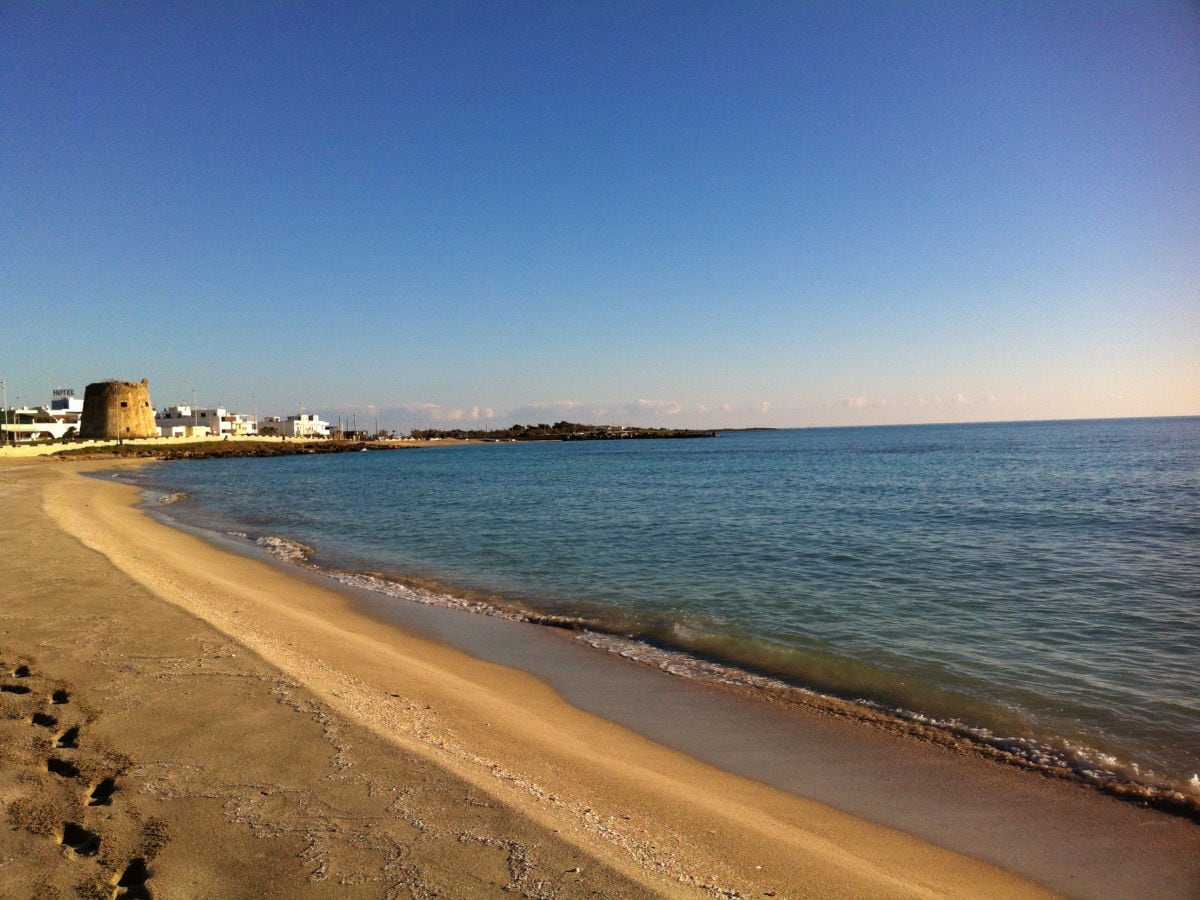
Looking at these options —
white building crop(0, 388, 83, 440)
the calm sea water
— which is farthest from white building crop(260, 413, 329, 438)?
the calm sea water

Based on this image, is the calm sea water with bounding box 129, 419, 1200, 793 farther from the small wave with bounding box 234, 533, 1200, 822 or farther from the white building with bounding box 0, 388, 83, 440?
the white building with bounding box 0, 388, 83, 440

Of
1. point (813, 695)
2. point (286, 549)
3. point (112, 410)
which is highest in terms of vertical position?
point (112, 410)

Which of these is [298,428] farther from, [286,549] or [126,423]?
[286,549]

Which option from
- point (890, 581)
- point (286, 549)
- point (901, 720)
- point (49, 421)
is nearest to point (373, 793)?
point (901, 720)

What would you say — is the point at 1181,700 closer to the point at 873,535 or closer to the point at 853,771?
the point at 853,771

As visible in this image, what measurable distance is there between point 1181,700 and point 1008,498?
86.6 ft

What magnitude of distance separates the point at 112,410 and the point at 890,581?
121 m

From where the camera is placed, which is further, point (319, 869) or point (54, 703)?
point (54, 703)

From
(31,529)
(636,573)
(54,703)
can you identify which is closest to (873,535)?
(636,573)

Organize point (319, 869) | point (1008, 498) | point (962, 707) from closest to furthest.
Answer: point (319, 869), point (962, 707), point (1008, 498)

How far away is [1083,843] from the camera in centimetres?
545

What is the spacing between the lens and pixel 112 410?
102 meters

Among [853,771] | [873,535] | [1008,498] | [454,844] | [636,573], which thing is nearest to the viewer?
[454,844]

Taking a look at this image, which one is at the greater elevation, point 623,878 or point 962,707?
point 623,878
